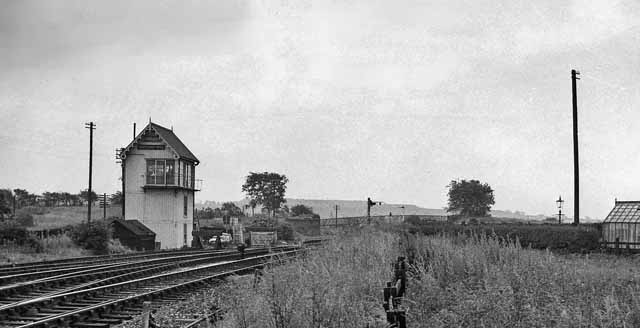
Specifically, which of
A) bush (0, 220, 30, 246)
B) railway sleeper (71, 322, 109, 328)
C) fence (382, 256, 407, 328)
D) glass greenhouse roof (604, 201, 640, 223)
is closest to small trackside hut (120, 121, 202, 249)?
bush (0, 220, 30, 246)

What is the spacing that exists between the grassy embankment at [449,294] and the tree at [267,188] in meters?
93.2

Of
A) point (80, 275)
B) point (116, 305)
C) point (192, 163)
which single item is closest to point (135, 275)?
point (80, 275)

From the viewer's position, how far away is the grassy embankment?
7.36 metres

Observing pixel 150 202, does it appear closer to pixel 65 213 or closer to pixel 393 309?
pixel 393 309

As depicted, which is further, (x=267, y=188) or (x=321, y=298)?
(x=267, y=188)

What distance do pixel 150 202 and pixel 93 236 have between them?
10.6 m

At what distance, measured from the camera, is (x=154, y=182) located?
1822 inches

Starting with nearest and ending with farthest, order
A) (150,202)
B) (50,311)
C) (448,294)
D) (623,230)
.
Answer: (448,294) → (50,311) → (623,230) → (150,202)

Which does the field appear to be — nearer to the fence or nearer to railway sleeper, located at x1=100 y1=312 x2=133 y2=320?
railway sleeper, located at x1=100 y1=312 x2=133 y2=320

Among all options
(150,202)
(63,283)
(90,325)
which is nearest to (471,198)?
(150,202)

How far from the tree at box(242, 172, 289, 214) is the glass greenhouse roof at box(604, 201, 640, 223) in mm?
81728


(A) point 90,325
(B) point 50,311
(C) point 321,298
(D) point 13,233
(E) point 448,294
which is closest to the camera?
(C) point 321,298

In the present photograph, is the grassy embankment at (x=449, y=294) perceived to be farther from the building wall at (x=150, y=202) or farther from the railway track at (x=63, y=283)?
the building wall at (x=150, y=202)

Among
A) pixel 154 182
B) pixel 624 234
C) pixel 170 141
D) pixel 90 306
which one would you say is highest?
pixel 170 141
